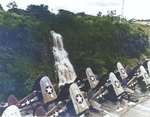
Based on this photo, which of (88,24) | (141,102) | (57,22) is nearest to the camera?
(141,102)

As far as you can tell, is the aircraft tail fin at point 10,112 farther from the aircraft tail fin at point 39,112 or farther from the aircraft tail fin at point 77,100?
the aircraft tail fin at point 77,100

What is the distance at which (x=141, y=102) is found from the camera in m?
12.6

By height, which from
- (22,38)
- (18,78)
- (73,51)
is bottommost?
(18,78)

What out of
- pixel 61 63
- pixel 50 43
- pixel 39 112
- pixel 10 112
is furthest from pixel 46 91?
pixel 50 43

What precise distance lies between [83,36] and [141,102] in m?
14.0

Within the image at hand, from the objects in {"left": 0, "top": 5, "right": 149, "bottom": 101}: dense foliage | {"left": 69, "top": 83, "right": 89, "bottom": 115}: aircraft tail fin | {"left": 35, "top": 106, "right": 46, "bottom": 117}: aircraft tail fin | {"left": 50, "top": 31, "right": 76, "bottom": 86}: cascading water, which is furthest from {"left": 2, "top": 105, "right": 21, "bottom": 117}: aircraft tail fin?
{"left": 50, "top": 31, "right": 76, "bottom": 86}: cascading water

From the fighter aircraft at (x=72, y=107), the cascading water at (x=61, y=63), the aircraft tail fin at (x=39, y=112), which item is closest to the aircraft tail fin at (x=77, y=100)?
the fighter aircraft at (x=72, y=107)

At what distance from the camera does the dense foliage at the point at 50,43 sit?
1502cm

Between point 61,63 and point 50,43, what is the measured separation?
289cm

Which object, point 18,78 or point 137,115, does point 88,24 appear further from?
point 137,115

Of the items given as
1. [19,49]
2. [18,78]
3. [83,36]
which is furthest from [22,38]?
[83,36]

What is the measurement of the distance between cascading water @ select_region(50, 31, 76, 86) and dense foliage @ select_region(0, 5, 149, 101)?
2.17 feet

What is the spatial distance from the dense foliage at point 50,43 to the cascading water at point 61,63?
66 cm

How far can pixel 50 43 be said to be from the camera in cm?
1947
